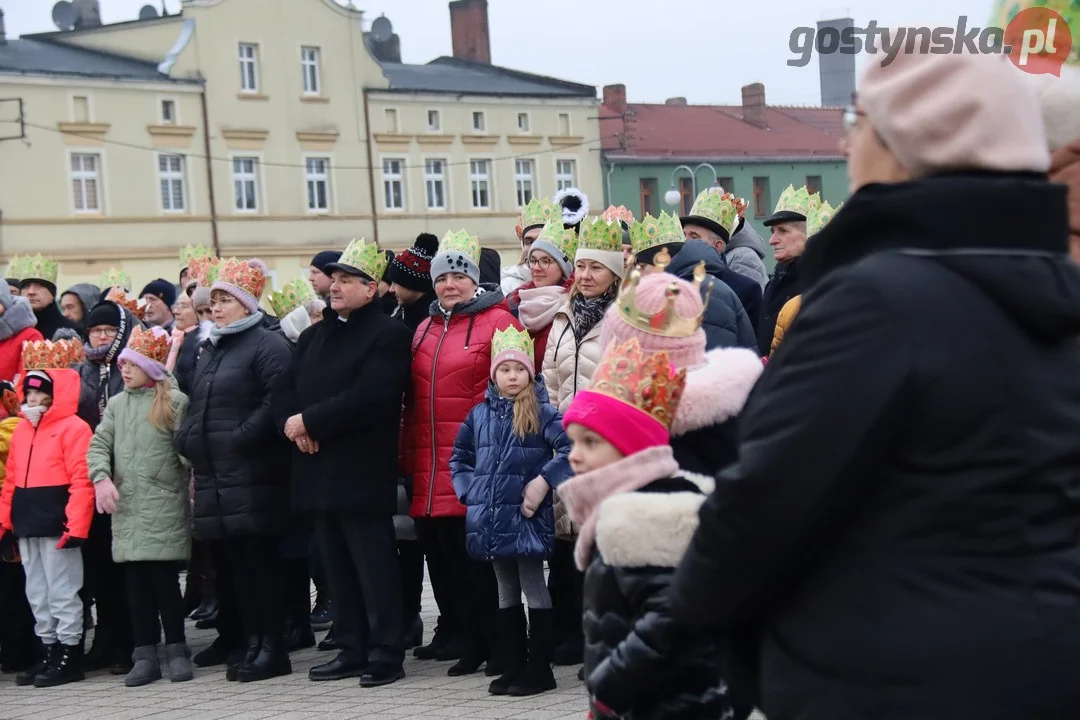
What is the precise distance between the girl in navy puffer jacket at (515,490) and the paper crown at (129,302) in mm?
5033

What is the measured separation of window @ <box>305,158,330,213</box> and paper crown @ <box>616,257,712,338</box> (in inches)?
1865

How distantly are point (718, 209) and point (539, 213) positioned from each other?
1265 mm

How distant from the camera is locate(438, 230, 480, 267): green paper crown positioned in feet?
29.3

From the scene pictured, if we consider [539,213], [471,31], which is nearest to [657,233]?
[539,213]

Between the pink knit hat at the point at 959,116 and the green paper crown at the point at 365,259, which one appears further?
the green paper crown at the point at 365,259

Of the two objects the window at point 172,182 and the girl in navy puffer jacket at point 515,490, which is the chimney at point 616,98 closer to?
the window at point 172,182

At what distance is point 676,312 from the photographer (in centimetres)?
495

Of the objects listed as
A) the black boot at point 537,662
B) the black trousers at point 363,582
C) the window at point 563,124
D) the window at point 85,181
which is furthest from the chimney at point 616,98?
the black boot at point 537,662

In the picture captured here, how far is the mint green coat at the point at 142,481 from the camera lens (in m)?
9.16

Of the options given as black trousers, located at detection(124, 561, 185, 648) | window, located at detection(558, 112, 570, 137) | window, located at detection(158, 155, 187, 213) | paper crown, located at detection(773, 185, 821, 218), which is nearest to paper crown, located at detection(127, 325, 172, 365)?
black trousers, located at detection(124, 561, 185, 648)

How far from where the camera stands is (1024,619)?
8.26ft

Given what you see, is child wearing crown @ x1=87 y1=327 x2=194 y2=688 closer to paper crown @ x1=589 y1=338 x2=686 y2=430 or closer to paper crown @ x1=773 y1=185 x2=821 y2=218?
Answer: paper crown @ x1=773 y1=185 x2=821 y2=218

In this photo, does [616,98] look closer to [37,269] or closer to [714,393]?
[37,269]

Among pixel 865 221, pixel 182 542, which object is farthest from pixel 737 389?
pixel 182 542
